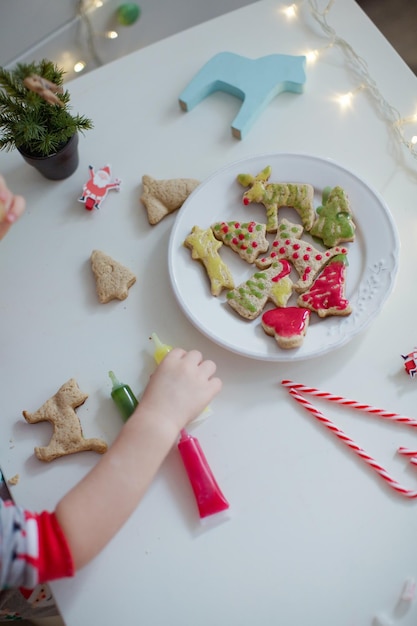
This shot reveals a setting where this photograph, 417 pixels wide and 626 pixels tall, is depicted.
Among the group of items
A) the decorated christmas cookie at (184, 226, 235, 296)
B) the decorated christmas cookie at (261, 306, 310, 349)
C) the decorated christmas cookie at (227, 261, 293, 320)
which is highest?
the decorated christmas cookie at (184, 226, 235, 296)

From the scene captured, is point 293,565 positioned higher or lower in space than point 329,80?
lower

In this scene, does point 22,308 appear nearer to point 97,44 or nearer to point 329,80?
point 329,80

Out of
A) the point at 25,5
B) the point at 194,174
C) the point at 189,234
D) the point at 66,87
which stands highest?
the point at 25,5

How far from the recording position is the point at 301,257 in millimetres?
1001

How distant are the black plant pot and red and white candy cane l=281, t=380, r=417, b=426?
0.57m

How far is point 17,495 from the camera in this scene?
Answer: 2.96 feet

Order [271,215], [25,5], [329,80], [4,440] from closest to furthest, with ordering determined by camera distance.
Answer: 1. [4,440]
2. [271,215]
3. [329,80]
4. [25,5]

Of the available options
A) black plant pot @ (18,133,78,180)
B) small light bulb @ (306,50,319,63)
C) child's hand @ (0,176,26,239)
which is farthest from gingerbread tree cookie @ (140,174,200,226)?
small light bulb @ (306,50,319,63)

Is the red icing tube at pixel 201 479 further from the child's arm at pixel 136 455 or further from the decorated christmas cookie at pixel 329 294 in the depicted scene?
the decorated christmas cookie at pixel 329 294

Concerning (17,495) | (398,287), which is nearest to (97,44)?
(398,287)

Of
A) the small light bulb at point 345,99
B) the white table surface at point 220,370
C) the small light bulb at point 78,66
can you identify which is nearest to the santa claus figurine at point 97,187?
the white table surface at point 220,370

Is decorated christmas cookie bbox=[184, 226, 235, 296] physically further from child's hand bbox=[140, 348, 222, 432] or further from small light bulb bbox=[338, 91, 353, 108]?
small light bulb bbox=[338, 91, 353, 108]

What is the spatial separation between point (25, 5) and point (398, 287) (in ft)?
4.15

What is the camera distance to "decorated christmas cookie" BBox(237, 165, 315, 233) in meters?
1.04
